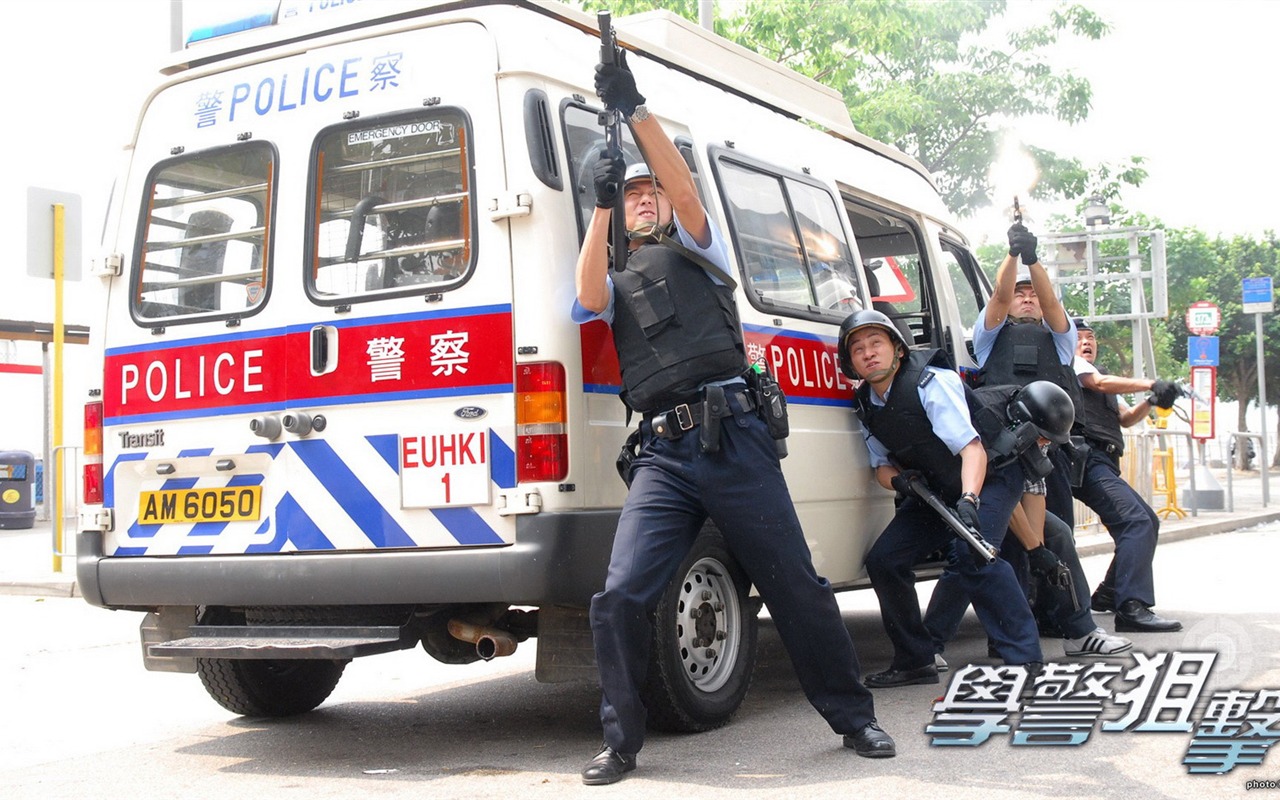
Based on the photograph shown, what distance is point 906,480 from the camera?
243 inches

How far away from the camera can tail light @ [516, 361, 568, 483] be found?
4.66 m

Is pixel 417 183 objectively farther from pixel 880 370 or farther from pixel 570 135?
pixel 880 370

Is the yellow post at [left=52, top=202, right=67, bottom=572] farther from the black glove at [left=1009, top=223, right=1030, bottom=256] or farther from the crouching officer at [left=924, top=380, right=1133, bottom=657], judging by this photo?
the black glove at [left=1009, top=223, right=1030, bottom=256]

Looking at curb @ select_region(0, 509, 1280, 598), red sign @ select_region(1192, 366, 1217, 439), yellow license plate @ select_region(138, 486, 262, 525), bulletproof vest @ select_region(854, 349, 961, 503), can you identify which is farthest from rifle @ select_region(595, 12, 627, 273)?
red sign @ select_region(1192, 366, 1217, 439)

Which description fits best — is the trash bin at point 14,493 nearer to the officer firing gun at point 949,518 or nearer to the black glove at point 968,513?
the officer firing gun at point 949,518

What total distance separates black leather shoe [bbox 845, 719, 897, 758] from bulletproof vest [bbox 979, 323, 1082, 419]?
2787 mm

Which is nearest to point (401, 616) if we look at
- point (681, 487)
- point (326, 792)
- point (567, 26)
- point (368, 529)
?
point (368, 529)

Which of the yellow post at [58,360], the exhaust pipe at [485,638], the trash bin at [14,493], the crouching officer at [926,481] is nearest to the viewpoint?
the exhaust pipe at [485,638]

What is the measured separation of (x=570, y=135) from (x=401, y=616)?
1.81 m

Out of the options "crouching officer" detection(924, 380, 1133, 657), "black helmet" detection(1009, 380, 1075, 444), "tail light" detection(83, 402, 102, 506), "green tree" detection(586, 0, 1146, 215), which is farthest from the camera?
"green tree" detection(586, 0, 1146, 215)

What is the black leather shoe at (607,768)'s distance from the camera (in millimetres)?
4402

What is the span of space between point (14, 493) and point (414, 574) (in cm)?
1792

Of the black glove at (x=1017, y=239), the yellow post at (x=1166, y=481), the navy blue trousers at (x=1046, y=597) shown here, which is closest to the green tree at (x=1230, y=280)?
the yellow post at (x=1166, y=481)

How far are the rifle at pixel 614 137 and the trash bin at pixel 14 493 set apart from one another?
1795 centimetres
